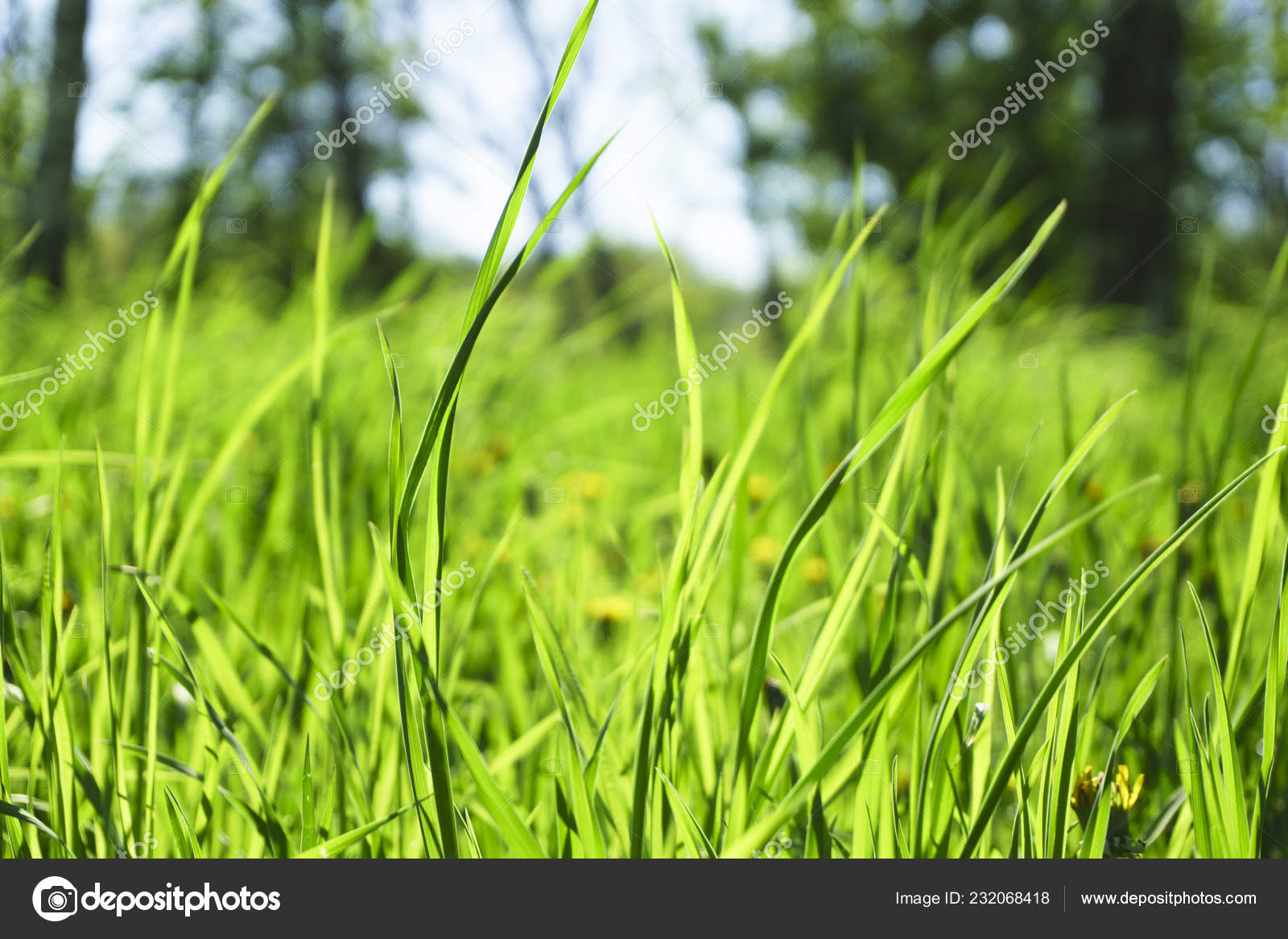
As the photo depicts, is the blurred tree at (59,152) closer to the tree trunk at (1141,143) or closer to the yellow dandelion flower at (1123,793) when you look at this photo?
the yellow dandelion flower at (1123,793)

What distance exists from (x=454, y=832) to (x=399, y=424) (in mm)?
201

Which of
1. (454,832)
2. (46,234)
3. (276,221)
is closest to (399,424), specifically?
(454,832)

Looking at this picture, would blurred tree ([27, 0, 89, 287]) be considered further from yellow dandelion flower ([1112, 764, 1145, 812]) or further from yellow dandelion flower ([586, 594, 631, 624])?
yellow dandelion flower ([1112, 764, 1145, 812])

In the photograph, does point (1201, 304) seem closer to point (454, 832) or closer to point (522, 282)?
point (454, 832)

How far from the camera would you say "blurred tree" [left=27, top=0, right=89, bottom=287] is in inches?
Result: 102

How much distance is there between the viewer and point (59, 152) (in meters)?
2.75

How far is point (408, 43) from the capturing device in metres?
4.61
